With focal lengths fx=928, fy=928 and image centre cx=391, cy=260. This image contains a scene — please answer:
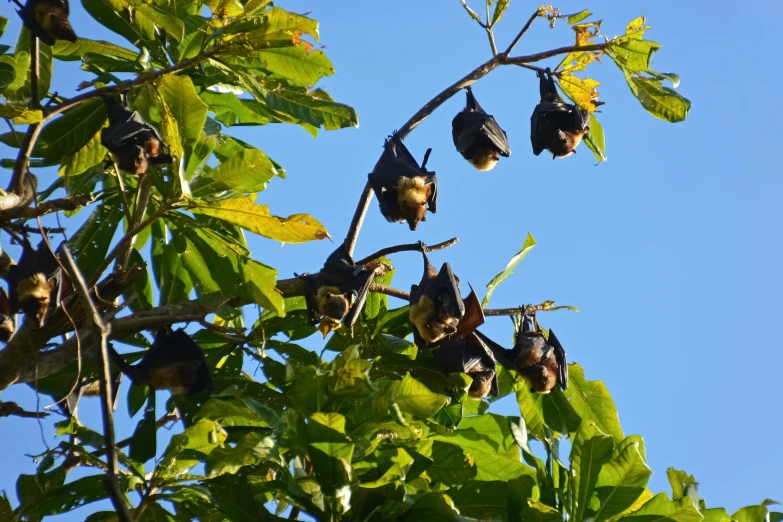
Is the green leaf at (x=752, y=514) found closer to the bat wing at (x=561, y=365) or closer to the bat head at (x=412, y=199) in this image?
the bat wing at (x=561, y=365)

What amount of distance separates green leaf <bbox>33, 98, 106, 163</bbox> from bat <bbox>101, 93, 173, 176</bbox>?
1.55 feet

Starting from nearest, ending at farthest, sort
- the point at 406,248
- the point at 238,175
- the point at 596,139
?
the point at 238,175, the point at 406,248, the point at 596,139

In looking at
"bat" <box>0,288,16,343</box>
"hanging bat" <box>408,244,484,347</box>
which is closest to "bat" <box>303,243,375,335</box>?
"hanging bat" <box>408,244,484,347</box>

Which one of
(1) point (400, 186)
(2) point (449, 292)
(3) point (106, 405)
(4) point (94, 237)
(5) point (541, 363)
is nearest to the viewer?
(3) point (106, 405)

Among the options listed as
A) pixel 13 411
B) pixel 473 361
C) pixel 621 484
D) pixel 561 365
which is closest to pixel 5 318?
pixel 13 411

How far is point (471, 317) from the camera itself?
4.86 m

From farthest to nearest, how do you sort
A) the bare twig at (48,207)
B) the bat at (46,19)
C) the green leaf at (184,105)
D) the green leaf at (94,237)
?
the green leaf at (94,237)
the bat at (46,19)
the green leaf at (184,105)
the bare twig at (48,207)

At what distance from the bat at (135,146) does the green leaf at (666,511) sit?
2.56 meters

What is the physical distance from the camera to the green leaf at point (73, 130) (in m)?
4.68

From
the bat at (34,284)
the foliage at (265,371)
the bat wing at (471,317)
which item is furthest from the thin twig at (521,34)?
the bat at (34,284)

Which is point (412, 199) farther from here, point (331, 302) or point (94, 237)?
point (94, 237)

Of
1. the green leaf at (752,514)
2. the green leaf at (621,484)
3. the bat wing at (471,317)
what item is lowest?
the green leaf at (621,484)

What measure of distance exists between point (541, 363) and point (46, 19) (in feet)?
9.78

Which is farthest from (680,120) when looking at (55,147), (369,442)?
(55,147)
